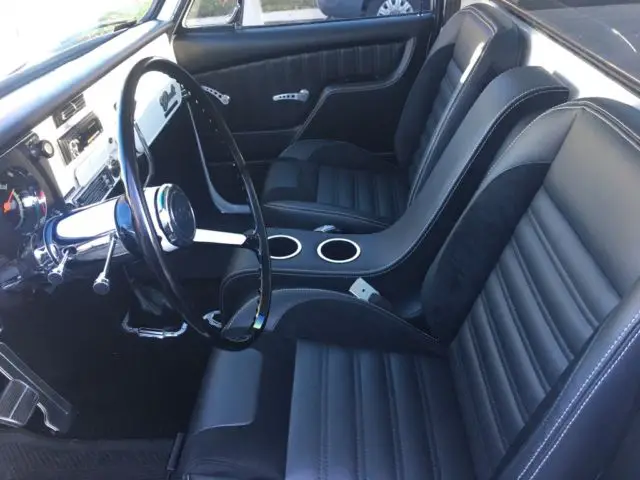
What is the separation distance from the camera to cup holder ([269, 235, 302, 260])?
152 centimetres

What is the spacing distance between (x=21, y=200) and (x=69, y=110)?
31cm

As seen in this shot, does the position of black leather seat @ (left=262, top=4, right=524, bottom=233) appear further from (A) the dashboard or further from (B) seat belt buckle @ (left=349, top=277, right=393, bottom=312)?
(A) the dashboard

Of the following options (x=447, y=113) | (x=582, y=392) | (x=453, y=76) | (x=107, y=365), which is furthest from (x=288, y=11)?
(x=582, y=392)

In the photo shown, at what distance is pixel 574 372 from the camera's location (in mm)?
778

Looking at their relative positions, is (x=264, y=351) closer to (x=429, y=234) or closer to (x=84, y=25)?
(x=429, y=234)

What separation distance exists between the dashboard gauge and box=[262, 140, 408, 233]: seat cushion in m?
0.80

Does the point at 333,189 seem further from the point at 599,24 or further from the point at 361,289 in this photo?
the point at 599,24

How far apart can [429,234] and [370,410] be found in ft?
1.48

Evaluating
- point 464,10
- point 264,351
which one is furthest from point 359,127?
point 264,351

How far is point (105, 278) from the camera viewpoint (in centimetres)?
102

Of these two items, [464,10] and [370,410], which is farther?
[464,10]

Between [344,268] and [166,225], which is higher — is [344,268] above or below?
below

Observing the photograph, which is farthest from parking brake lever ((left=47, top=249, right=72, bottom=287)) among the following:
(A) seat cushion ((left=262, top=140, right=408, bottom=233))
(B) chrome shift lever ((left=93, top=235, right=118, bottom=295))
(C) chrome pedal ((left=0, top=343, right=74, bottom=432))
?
(A) seat cushion ((left=262, top=140, right=408, bottom=233))

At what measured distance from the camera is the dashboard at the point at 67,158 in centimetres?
110
